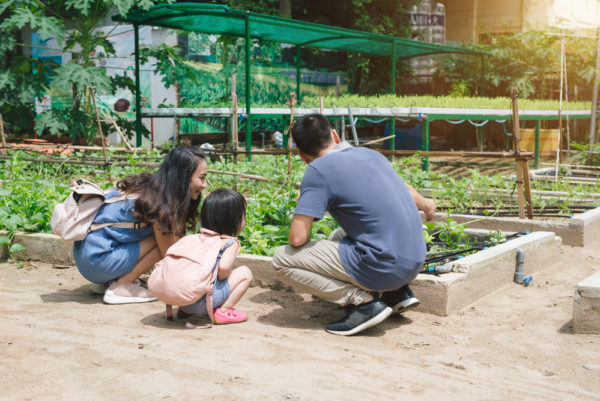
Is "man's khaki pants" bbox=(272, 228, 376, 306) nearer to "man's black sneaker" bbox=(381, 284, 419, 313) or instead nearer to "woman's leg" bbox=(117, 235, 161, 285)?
"man's black sneaker" bbox=(381, 284, 419, 313)

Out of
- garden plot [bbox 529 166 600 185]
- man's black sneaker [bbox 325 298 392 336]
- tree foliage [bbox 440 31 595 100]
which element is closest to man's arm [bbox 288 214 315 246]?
man's black sneaker [bbox 325 298 392 336]

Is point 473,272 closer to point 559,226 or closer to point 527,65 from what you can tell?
point 559,226

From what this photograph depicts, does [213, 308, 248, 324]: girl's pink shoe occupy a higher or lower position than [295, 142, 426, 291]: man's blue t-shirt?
lower

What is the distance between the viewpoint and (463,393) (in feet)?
8.64

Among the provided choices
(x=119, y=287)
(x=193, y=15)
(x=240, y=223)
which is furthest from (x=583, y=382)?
(x=193, y=15)

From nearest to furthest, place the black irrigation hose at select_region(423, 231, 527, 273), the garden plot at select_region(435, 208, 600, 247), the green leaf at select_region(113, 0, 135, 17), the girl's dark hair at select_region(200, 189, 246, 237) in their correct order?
the girl's dark hair at select_region(200, 189, 246, 237), the black irrigation hose at select_region(423, 231, 527, 273), the garden plot at select_region(435, 208, 600, 247), the green leaf at select_region(113, 0, 135, 17)

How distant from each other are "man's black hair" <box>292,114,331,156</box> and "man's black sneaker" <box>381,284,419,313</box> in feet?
3.18

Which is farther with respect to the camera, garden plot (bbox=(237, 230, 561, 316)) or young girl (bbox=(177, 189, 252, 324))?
garden plot (bbox=(237, 230, 561, 316))

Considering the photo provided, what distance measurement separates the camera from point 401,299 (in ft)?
11.8

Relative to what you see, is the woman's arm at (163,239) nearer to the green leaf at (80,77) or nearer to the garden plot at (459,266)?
the garden plot at (459,266)

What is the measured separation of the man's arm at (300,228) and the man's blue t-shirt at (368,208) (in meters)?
0.05

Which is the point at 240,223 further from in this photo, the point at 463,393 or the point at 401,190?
the point at 463,393

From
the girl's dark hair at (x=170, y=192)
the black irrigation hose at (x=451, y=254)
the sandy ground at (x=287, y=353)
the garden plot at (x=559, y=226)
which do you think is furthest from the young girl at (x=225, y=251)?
the garden plot at (x=559, y=226)

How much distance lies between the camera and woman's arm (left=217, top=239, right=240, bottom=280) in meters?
3.44
